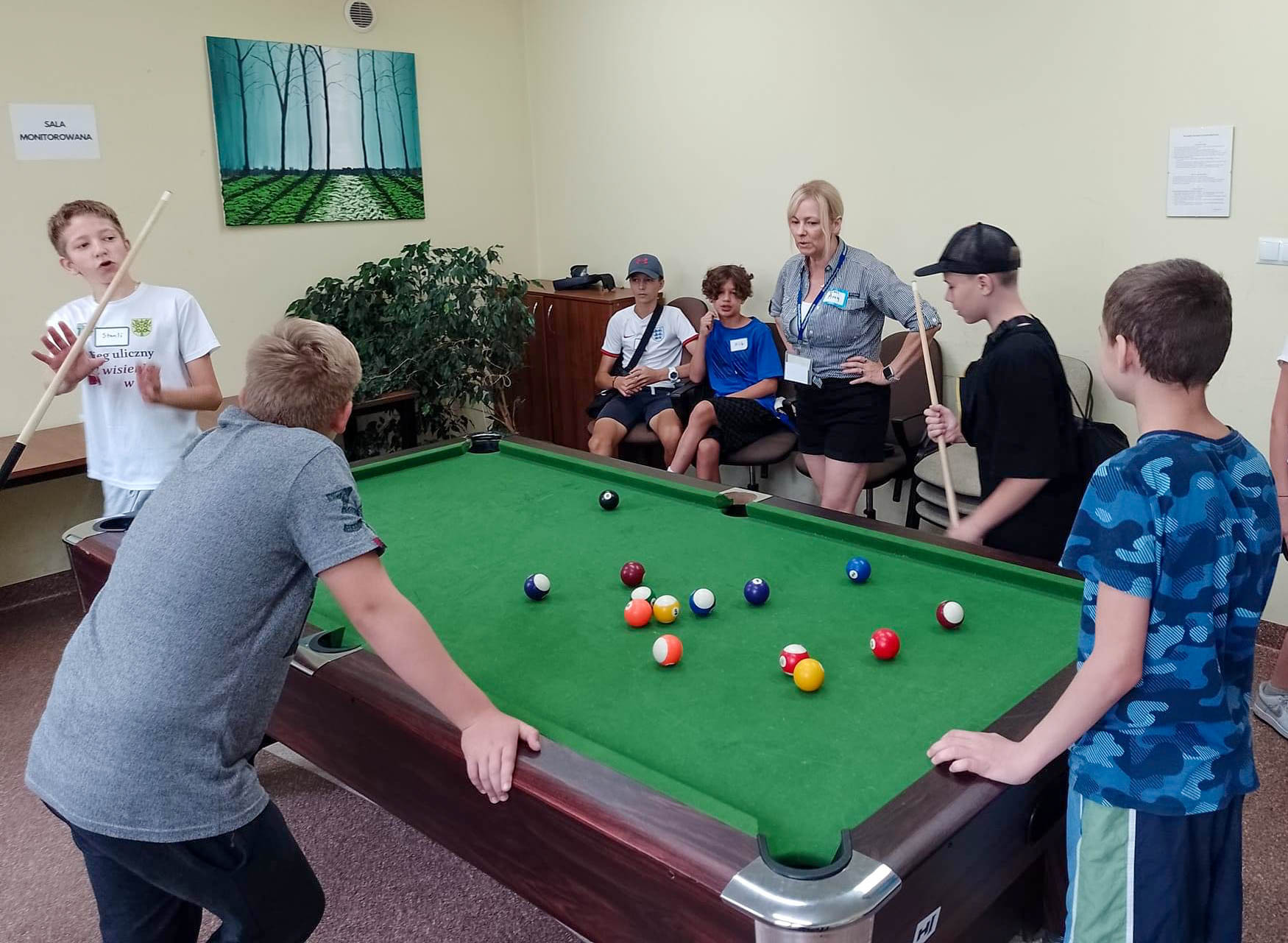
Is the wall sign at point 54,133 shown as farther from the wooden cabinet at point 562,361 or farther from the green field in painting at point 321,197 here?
the wooden cabinet at point 562,361

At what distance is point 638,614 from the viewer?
6.45 feet

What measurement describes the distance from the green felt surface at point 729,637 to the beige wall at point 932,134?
1991mm

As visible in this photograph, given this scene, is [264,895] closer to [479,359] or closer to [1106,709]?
[1106,709]

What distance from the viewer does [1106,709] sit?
132 centimetres

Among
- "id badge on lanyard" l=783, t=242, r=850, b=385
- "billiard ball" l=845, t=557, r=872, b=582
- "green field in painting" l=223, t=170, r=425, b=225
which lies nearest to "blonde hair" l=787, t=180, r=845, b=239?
"id badge on lanyard" l=783, t=242, r=850, b=385

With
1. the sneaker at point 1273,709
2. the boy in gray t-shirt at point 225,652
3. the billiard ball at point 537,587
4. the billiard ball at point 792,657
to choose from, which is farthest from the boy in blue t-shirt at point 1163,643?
the sneaker at point 1273,709

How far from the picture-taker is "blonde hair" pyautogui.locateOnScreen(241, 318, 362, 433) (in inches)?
57.8

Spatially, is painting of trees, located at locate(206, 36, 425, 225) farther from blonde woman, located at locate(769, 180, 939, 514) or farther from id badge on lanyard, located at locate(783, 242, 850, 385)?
id badge on lanyard, located at locate(783, 242, 850, 385)

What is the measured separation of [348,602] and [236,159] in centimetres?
393

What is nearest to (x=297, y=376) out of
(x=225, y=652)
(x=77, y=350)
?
(x=225, y=652)

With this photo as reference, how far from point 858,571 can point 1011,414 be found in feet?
1.68

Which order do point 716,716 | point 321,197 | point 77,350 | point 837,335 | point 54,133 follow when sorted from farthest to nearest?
1. point 321,197
2. point 54,133
3. point 837,335
4. point 77,350
5. point 716,716

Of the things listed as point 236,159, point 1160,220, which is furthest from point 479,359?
point 1160,220

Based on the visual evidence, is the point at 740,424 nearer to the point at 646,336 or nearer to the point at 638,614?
the point at 646,336
